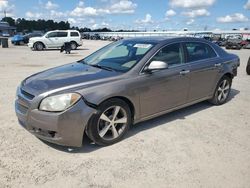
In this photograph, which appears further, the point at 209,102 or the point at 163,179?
the point at 209,102

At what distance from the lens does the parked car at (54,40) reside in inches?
947

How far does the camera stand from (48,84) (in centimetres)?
378

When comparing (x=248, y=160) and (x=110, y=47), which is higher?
(x=110, y=47)

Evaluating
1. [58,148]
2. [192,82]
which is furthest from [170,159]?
[192,82]

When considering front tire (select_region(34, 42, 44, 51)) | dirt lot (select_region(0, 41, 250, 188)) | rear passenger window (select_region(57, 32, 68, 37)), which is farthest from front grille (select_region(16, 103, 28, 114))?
rear passenger window (select_region(57, 32, 68, 37))

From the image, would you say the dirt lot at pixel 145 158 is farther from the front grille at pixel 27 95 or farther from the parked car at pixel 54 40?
the parked car at pixel 54 40

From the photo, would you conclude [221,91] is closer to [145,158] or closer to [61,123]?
[145,158]

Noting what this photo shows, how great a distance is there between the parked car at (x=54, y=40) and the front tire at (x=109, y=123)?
2180cm

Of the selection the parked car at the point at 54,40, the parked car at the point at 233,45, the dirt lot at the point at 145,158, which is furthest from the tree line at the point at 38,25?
the dirt lot at the point at 145,158

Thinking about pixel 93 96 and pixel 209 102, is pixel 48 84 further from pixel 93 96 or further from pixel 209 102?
pixel 209 102

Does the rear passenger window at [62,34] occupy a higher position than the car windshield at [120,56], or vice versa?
the rear passenger window at [62,34]

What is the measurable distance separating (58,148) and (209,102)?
382cm

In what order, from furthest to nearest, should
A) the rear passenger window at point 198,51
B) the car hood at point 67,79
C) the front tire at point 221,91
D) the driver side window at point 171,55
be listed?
the front tire at point 221,91
the rear passenger window at point 198,51
the driver side window at point 171,55
the car hood at point 67,79

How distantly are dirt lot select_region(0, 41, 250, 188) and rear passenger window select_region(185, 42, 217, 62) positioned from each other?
1245mm
